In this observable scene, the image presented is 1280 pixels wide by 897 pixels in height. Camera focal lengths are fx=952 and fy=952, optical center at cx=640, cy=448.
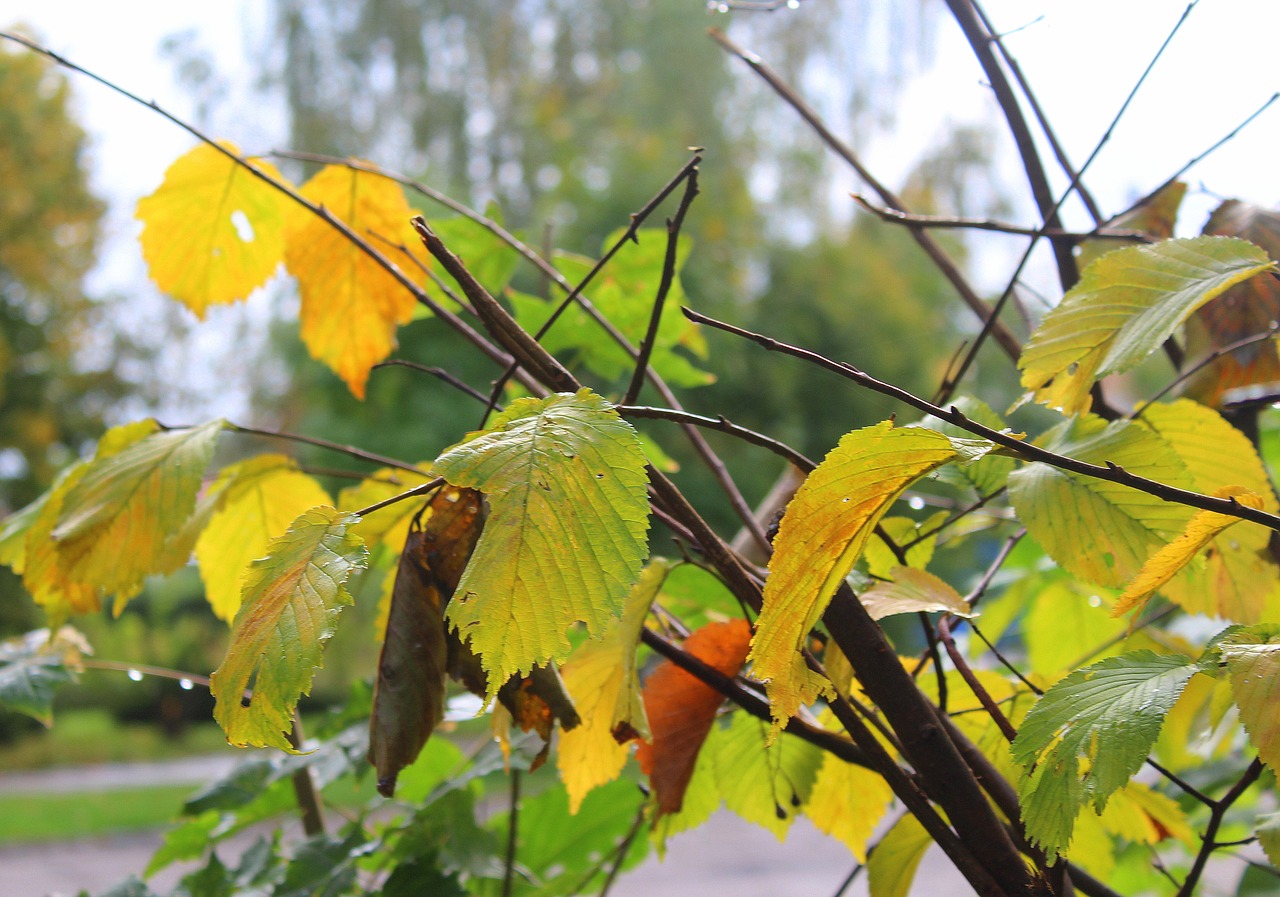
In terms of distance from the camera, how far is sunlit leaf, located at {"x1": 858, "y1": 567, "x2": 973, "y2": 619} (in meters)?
0.26

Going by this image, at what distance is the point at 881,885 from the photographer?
0.32 m

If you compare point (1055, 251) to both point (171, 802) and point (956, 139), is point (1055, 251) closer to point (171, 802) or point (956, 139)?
point (171, 802)

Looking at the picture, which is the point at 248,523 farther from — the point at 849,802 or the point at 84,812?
the point at 84,812

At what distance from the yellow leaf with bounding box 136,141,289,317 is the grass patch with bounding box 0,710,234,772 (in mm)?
6325

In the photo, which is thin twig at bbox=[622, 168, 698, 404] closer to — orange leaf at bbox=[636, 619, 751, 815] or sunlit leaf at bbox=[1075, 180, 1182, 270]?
orange leaf at bbox=[636, 619, 751, 815]

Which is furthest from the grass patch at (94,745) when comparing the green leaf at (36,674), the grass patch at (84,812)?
the green leaf at (36,674)

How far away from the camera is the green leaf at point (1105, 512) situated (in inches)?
11.1

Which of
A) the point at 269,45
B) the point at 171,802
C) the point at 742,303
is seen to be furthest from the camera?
the point at 269,45

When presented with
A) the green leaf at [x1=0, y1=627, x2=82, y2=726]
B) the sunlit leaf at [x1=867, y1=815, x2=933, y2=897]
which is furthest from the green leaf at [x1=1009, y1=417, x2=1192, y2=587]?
the green leaf at [x1=0, y1=627, x2=82, y2=726]

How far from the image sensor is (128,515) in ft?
1.19

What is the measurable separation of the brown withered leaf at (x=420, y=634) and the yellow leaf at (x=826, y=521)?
0.36 ft

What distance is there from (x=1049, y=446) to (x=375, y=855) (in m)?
0.36

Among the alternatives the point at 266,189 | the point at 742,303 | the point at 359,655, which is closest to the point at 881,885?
the point at 266,189

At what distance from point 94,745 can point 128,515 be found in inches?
275
